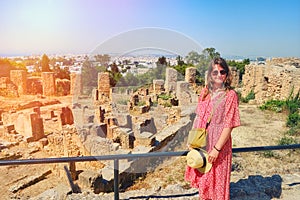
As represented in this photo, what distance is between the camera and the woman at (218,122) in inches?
88.4

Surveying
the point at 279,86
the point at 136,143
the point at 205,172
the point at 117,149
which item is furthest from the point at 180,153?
the point at 279,86

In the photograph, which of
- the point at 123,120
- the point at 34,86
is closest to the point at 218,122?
the point at 123,120

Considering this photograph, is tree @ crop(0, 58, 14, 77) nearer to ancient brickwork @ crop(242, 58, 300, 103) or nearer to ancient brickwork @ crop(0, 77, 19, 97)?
ancient brickwork @ crop(0, 77, 19, 97)

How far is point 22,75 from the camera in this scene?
28.7 metres

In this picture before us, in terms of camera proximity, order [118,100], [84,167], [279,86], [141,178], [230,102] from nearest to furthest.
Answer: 1. [230,102]
2. [141,178]
3. [84,167]
4. [118,100]
5. [279,86]

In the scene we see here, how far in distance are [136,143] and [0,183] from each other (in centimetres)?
431

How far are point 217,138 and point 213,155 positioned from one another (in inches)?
6.4

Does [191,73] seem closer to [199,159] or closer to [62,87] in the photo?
[199,159]

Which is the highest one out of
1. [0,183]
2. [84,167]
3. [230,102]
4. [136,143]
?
[230,102]

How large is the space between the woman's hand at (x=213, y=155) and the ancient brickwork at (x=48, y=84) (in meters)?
29.4

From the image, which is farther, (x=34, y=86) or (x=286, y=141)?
(x=34, y=86)

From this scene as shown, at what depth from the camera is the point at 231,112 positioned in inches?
87.9

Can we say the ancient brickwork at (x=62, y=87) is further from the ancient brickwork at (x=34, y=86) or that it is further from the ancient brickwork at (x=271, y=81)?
the ancient brickwork at (x=271, y=81)

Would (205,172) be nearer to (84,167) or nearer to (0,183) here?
(84,167)
